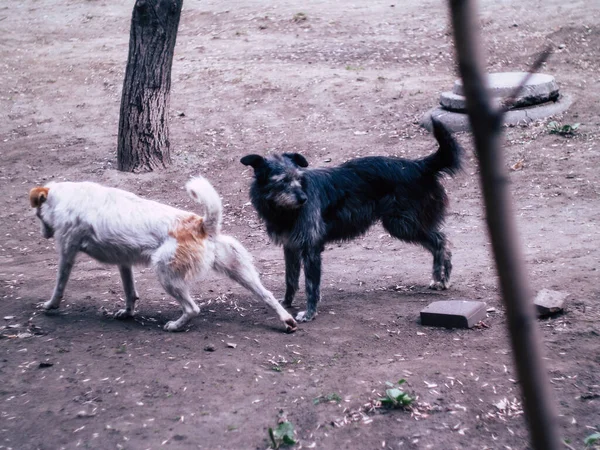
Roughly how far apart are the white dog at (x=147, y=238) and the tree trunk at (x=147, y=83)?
4.13m

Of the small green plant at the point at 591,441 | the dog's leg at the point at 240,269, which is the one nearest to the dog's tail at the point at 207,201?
the dog's leg at the point at 240,269

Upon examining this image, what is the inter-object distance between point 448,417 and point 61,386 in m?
2.52

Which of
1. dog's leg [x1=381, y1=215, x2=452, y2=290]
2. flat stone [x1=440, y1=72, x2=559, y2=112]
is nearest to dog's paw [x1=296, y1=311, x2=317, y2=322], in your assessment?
Result: dog's leg [x1=381, y1=215, x2=452, y2=290]

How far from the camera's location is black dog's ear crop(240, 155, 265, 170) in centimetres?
562

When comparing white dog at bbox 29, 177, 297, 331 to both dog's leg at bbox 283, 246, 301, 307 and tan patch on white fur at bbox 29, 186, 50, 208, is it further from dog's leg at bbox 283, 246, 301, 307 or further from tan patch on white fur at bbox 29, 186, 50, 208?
dog's leg at bbox 283, 246, 301, 307

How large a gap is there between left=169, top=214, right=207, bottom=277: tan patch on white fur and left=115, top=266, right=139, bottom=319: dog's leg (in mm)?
698

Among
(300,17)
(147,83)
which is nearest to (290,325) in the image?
(147,83)

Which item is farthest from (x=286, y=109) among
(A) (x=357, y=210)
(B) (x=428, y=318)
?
(B) (x=428, y=318)

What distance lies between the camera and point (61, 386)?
454 cm

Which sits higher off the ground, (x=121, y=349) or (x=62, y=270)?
(x=62, y=270)

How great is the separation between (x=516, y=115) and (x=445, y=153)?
507cm

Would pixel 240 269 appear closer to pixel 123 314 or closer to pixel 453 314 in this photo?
pixel 123 314

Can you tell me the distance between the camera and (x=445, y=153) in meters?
6.09

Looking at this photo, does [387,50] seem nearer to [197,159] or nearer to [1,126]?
[197,159]
